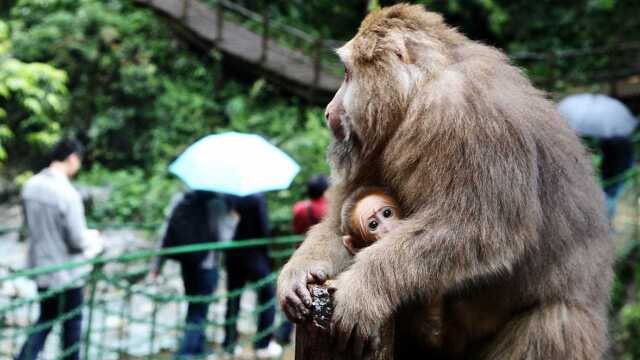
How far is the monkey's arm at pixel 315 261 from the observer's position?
2324 millimetres

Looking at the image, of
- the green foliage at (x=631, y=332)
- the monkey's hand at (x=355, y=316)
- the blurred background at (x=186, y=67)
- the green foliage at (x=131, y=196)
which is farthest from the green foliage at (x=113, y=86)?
the monkey's hand at (x=355, y=316)

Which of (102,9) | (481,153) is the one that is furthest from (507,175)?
(102,9)

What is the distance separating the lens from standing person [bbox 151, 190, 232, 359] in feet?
19.6

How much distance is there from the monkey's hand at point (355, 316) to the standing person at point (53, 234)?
12.2ft

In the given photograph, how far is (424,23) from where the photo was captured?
2646 mm

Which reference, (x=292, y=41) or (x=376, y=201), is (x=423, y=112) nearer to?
(x=376, y=201)

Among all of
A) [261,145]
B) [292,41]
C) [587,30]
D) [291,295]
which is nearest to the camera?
[291,295]

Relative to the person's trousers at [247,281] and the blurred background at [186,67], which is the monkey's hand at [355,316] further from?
the blurred background at [186,67]

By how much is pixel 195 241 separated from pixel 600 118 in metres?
4.09

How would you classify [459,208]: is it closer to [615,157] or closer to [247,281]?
[247,281]

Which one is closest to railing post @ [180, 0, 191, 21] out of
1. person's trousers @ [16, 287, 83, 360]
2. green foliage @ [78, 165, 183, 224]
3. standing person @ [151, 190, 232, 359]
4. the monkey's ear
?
green foliage @ [78, 165, 183, 224]

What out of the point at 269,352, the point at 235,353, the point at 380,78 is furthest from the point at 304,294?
the point at 235,353

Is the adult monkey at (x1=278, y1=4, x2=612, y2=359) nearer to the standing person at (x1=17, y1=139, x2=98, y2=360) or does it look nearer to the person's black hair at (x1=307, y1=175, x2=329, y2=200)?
the standing person at (x1=17, y1=139, x2=98, y2=360)

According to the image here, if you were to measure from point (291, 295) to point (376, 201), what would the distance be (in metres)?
0.42
